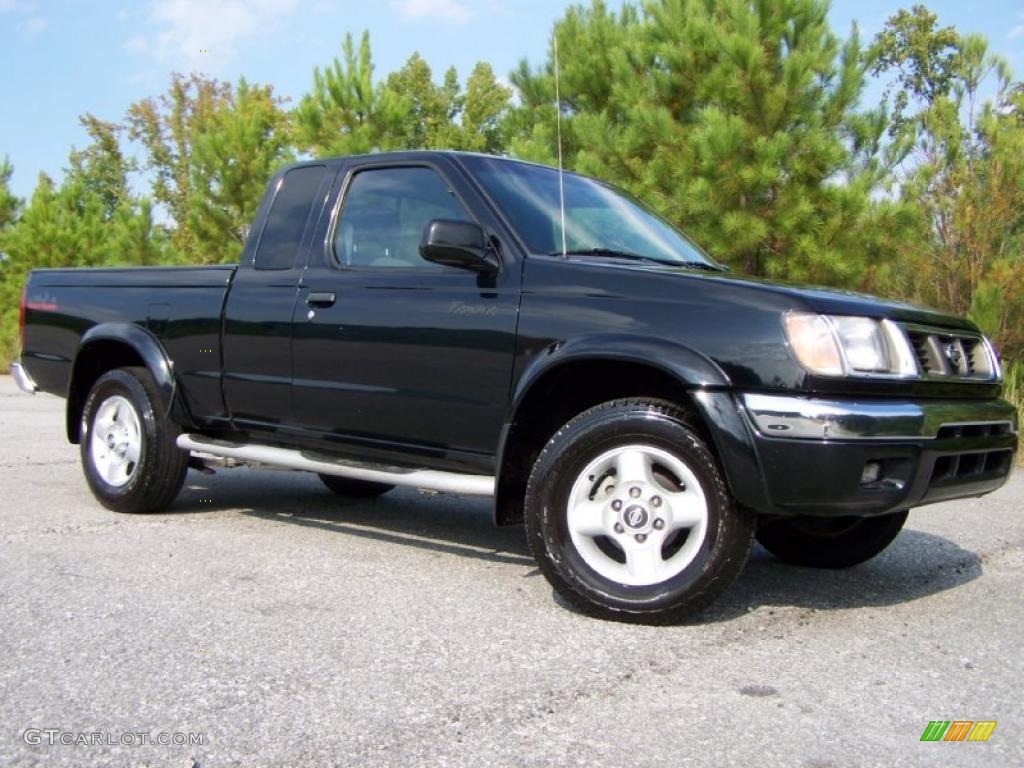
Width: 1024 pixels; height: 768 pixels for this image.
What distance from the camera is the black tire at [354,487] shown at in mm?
6930

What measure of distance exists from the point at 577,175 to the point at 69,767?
12.5 ft

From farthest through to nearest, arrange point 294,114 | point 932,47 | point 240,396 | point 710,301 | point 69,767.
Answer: point 932,47, point 294,114, point 240,396, point 710,301, point 69,767

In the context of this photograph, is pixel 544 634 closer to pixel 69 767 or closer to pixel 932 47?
pixel 69 767

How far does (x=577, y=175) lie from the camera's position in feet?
18.3

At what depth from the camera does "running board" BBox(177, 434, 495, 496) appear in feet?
14.7

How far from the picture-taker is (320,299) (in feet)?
16.9

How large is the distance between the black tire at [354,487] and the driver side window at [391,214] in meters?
2.03

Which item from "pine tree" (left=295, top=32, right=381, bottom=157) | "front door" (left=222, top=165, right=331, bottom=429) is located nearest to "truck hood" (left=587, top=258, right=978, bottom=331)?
"front door" (left=222, top=165, right=331, bottom=429)

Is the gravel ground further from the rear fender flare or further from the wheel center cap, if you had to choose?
the rear fender flare

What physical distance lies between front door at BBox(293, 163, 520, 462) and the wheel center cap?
74cm

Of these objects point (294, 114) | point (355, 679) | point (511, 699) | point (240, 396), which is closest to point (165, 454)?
point (240, 396)

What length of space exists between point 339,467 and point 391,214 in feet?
3.98

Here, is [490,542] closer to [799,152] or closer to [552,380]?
[552,380]

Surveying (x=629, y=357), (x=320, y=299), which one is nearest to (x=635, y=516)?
(x=629, y=357)
